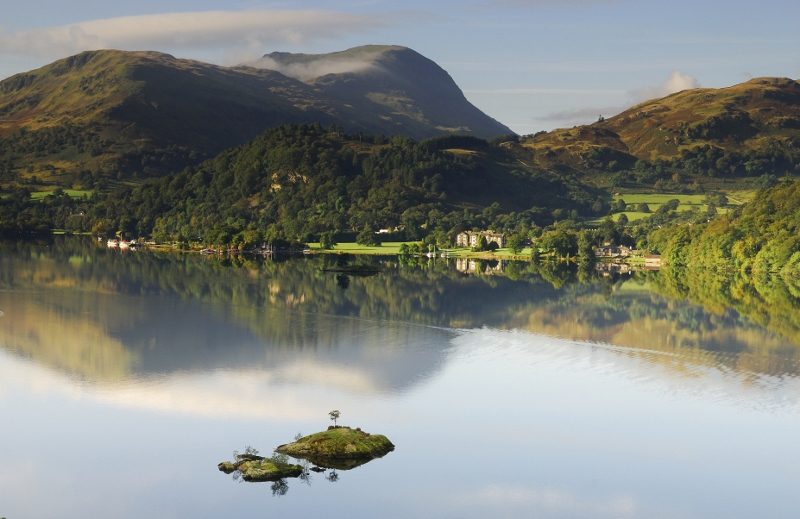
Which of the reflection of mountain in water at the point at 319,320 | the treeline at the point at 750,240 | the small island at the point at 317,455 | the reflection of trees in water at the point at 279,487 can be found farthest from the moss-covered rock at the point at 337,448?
the treeline at the point at 750,240

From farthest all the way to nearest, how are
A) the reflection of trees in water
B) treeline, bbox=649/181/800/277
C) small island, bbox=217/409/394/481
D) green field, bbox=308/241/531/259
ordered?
green field, bbox=308/241/531/259
treeline, bbox=649/181/800/277
small island, bbox=217/409/394/481
the reflection of trees in water

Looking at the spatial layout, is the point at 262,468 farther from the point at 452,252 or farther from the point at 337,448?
the point at 452,252

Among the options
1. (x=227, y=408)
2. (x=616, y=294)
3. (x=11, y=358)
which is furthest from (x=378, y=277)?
(x=227, y=408)

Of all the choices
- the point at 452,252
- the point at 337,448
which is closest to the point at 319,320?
the point at 337,448

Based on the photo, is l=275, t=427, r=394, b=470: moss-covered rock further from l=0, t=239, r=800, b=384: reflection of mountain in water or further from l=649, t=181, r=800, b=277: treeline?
l=649, t=181, r=800, b=277: treeline

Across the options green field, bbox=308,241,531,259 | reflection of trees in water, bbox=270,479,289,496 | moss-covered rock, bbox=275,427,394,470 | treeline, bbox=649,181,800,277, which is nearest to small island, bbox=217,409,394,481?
moss-covered rock, bbox=275,427,394,470
